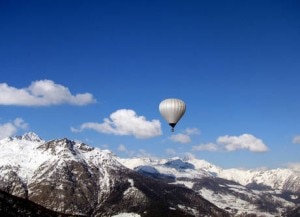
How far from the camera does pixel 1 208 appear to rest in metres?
191

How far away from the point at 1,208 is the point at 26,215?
1145 cm

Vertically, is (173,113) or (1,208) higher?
(173,113)

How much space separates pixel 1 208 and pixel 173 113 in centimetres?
7665

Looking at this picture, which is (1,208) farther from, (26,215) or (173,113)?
(173,113)

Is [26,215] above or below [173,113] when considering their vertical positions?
below

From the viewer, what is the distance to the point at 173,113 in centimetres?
19838

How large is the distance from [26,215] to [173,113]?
7183cm

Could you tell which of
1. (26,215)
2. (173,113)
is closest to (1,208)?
(26,215)
